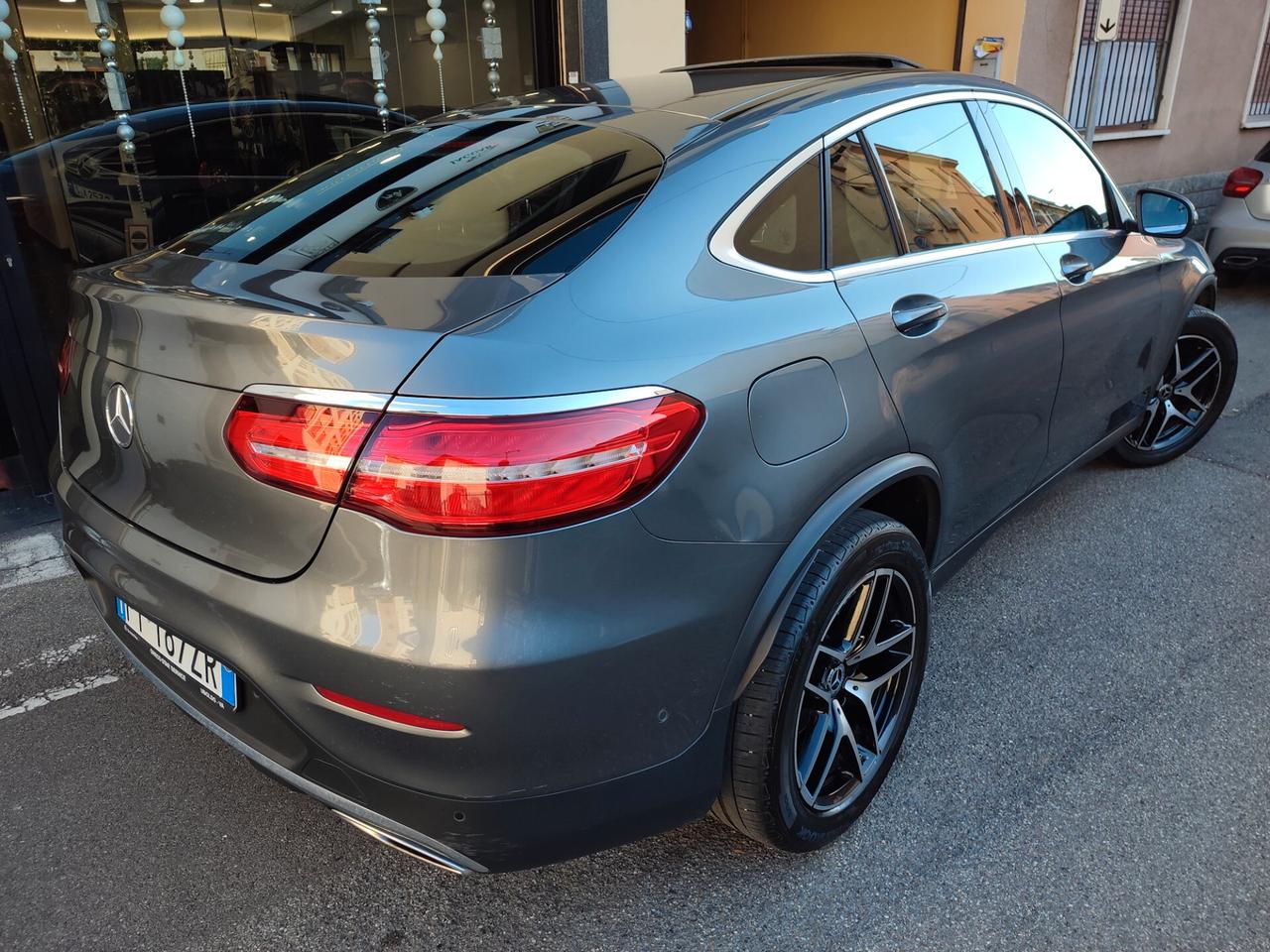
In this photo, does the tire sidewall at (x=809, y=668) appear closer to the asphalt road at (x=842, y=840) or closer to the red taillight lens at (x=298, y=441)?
the asphalt road at (x=842, y=840)

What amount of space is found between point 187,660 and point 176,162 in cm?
434

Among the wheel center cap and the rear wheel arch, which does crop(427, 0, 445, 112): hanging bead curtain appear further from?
the wheel center cap

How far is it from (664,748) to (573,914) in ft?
1.90

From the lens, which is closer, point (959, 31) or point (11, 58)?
point (11, 58)

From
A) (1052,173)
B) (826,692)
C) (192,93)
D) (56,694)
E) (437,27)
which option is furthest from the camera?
(437,27)

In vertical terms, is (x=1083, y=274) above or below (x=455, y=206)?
below

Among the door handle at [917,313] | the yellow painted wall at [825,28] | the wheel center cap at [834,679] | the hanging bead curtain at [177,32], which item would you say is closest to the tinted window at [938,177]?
the door handle at [917,313]

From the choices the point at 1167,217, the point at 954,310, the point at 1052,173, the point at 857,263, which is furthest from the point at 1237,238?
the point at 857,263

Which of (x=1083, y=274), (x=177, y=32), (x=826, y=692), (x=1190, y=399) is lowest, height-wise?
(x=1190, y=399)

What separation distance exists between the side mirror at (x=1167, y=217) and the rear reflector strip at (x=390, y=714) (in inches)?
130

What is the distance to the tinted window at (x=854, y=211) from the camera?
6.95 feet

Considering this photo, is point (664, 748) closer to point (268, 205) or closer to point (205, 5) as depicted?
point (268, 205)

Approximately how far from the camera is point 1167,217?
3.55m

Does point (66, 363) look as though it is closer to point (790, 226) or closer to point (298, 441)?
point (298, 441)
